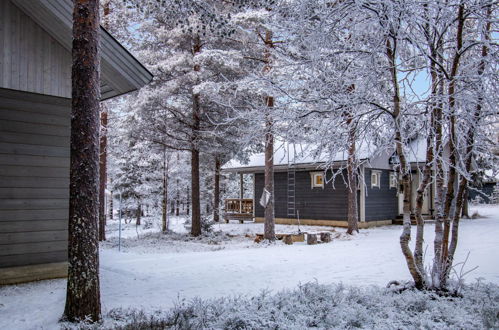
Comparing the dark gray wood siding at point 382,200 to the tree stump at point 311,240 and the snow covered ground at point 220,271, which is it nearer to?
the snow covered ground at point 220,271

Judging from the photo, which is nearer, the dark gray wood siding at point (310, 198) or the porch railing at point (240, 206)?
the dark gray wood siding at point (310, 198)

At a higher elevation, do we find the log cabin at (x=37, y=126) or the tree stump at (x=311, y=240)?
the log cabin at (x=37, y=126)

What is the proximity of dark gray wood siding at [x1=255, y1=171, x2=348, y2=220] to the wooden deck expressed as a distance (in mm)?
476

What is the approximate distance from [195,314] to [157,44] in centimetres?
1312

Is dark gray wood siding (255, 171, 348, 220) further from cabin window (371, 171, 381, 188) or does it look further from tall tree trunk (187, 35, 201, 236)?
tall tree trunk (187, 35, 201, 236)

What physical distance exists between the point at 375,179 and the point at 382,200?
119 cm

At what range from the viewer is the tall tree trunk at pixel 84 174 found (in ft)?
15.1

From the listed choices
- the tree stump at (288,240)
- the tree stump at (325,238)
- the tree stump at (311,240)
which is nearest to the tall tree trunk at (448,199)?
the tree stump at (311,240)

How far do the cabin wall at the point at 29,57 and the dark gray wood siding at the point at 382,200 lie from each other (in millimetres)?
14545

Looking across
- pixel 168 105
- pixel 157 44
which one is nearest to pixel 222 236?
pixel 168 105

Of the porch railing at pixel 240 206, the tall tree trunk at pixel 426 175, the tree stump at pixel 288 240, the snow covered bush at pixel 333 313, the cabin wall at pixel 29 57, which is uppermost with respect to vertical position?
Result: the cabin wall at pixel 29 57

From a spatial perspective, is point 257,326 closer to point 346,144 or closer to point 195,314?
point 195,314

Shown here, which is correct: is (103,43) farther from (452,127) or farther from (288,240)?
(288,240)

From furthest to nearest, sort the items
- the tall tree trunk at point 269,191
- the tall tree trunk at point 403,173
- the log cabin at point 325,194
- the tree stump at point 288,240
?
the log cabin at point 325,194 → the tall tree trunk at point 269,191 → the tree stump at point 288,240 → the tall tree trunk at point 403,173
